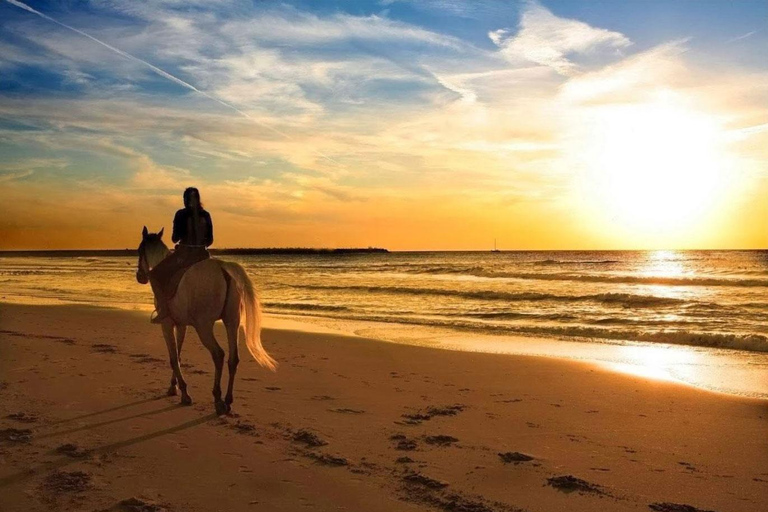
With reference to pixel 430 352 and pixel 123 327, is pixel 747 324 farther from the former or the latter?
pixel 123 327

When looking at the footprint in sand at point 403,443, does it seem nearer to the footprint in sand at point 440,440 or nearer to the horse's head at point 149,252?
the footprint in sand at point 440,440

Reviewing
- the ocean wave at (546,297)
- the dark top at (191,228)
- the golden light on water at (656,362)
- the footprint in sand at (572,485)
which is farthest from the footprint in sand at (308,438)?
the ocean wave at (546,297)

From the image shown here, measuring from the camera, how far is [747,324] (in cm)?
1736

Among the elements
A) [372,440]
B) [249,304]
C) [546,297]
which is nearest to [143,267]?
[249,304]

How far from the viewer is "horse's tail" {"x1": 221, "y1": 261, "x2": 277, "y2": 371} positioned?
284 inches

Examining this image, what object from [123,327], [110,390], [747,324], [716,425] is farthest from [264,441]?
[747,324]

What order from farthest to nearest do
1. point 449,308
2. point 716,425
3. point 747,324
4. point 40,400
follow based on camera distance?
point 449,308 → point 747,324 → point 40,400 → point 716,425

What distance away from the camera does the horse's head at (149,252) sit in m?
7.86

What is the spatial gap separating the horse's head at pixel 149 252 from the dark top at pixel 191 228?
0.54 metres

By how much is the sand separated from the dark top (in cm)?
199

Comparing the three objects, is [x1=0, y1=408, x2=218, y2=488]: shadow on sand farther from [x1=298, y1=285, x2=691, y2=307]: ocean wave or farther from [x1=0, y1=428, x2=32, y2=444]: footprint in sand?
[x1=298, y1=285, x2=691, y2=307]: ocean wave

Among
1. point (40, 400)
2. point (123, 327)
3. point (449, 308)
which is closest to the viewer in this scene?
point (40, 400)

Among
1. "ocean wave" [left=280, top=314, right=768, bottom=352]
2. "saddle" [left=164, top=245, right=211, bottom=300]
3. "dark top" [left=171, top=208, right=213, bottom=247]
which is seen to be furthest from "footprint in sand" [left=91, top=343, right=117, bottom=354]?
"ocean wave" [left=280, top=314, right=768, bottom=352]

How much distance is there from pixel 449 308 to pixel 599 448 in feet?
55.8
